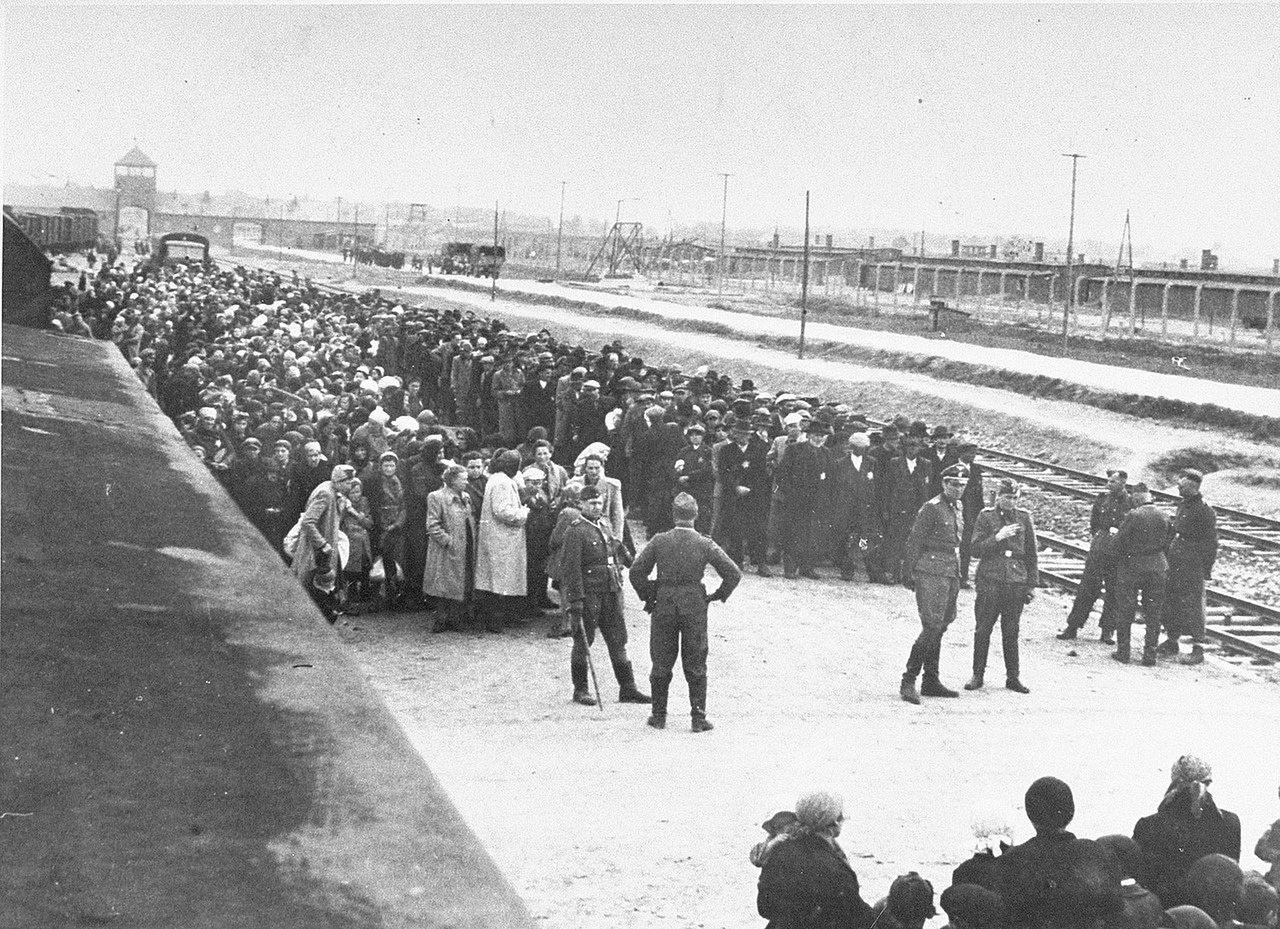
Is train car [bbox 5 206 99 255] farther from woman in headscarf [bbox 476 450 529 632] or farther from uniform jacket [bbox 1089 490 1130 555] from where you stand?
uniform jacket [bbox 1089 490 1130 555]

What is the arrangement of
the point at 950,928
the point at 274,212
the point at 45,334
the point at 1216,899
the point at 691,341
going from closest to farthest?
1. the point at 950,928
2. the point at 1216,899
3. the point at 45,334
4. the point at 691,341
5. the point at 274,212

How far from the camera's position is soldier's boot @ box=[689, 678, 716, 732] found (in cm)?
849

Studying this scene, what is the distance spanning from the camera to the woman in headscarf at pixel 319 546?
31.7 ft

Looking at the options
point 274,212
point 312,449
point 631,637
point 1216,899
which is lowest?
point 631,637

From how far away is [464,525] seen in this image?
10.6 m

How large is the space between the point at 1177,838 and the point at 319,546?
6.18 metres

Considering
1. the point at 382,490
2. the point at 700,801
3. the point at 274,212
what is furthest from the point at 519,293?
the point at 274,212

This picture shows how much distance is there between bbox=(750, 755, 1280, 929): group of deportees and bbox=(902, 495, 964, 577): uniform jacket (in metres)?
4.92

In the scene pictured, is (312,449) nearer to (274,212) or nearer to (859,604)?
(859,604)

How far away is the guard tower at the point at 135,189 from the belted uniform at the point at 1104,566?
4561 cm

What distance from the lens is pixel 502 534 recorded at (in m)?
10.6

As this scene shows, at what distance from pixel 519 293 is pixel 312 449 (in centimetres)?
5184

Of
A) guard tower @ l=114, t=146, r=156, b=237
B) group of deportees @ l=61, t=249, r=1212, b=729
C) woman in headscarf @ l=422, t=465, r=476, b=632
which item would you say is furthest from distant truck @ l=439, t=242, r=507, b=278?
woman in headscarf @ l=422, t=465, r=476, b=632

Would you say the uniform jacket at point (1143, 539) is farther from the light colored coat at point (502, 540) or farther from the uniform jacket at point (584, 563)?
the light colored coat at point (502, 540)
